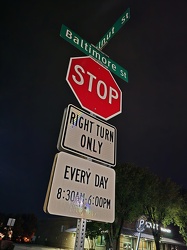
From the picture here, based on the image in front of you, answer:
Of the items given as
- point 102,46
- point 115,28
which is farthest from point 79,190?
point 115,28

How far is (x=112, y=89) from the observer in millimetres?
3406

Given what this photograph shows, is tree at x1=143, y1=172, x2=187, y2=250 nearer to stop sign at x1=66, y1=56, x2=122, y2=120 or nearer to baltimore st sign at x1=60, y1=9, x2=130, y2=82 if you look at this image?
baltimore st sign at x1=60, y1=9, x2=130, y2=82

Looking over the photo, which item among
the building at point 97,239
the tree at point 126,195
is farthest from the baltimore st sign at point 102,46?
the building at point 97,239

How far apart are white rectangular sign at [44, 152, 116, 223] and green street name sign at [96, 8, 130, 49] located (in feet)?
8.87

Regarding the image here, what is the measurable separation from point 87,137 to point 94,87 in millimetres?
955

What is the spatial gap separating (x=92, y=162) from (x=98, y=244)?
130 feet

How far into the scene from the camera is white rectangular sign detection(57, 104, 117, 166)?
232 centimetres

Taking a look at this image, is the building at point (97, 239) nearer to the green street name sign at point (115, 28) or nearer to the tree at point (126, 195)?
the tree at point (126, 195)

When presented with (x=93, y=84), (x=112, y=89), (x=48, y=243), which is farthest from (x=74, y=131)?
(x=48, y=243)

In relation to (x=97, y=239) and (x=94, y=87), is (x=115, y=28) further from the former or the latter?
(x=97, y=239)

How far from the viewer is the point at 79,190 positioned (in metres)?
2.13

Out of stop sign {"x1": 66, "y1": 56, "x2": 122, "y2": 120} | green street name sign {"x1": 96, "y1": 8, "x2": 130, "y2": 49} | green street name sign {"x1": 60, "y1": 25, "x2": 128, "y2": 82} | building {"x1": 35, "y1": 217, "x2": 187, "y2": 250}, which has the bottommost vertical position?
building {"x1": 35, "y1": 217, "x2": 187, "y2": 250}

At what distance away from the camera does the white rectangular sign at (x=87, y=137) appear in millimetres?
2322

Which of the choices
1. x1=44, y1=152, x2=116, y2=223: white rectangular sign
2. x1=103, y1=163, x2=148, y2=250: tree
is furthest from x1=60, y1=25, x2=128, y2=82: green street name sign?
x1=103, y1=163, x2=148, y2=250: tree
